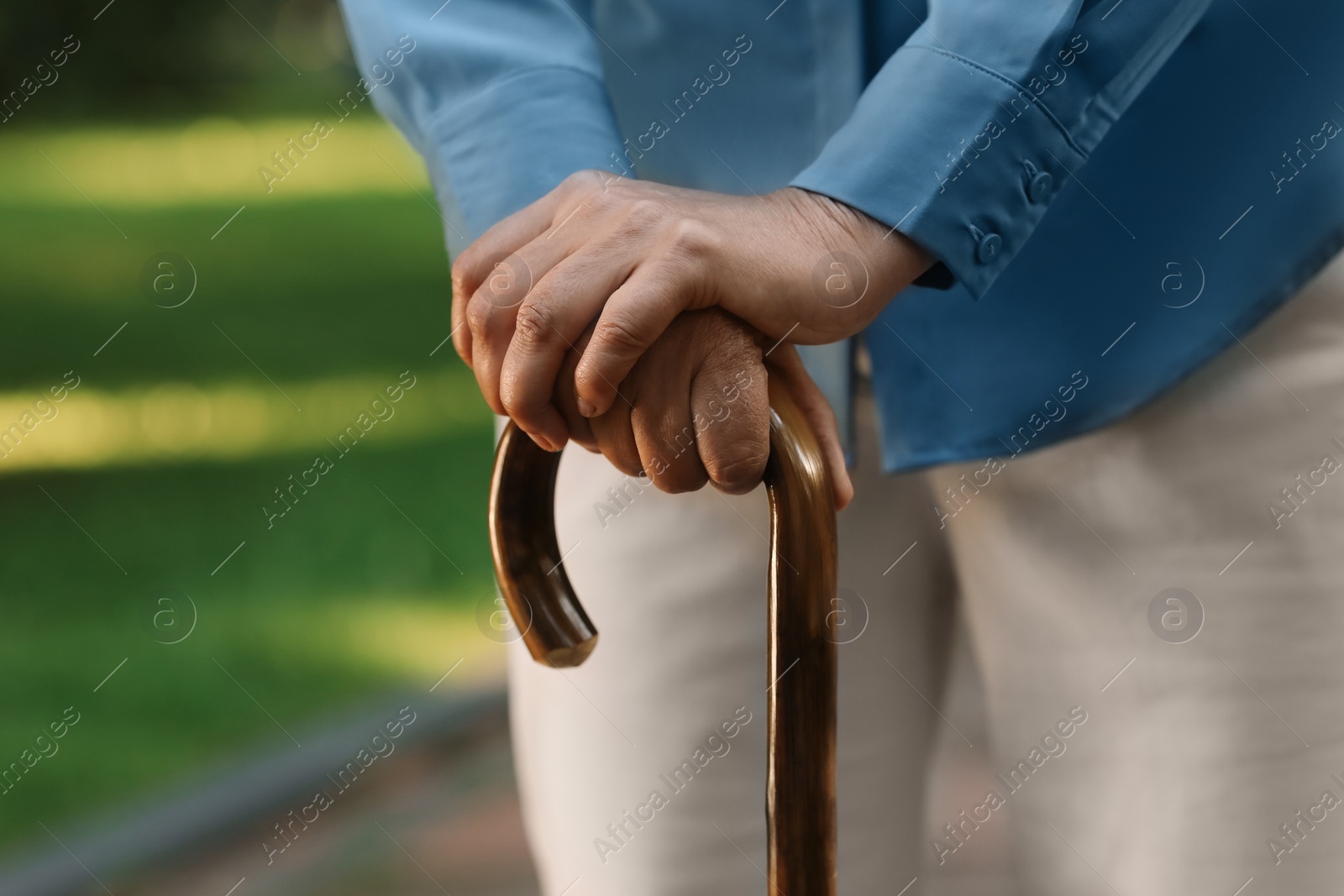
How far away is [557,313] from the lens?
1.33ft

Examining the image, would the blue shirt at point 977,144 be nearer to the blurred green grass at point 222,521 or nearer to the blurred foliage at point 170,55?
the blurred green grass at point 222,521

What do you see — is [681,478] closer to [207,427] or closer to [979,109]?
[979,109]

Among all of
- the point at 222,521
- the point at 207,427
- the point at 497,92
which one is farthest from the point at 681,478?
the point at 207,427

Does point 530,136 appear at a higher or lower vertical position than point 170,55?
higher

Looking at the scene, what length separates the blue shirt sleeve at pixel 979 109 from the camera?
0.42 m

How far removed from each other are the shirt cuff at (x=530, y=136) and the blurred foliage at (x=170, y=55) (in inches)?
138

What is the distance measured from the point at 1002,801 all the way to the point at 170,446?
2.65 metres

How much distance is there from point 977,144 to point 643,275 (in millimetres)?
137

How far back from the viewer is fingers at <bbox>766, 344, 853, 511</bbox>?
45 cm

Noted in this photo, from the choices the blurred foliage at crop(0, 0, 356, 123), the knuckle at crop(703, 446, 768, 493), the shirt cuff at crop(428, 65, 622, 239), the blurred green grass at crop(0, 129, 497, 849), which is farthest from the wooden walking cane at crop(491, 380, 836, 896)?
the blurred foliage at crop(0, 0, 356, 123)

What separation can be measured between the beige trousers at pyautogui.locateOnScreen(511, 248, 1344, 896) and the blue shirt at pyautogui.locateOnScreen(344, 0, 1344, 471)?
3 centimetres

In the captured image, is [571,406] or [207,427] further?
[207,427]

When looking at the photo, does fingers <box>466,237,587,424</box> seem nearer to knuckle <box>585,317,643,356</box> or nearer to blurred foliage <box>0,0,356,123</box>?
knuckle <box>585,317,643,356</box>

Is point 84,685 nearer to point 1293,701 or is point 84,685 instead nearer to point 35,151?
point 1293,701
